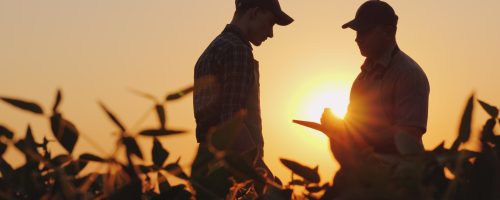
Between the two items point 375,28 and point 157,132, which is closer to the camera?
point 157,132

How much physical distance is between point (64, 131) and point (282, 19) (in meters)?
4.91

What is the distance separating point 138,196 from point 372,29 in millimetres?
4510

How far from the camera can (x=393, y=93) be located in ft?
15.7

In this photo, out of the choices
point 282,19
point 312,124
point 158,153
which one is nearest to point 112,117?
point 158,153

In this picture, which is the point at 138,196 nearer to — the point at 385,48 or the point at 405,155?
the point at 405,155

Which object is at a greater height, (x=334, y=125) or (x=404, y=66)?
(x=334, y=125)

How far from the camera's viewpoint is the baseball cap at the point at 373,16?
16.9 ft

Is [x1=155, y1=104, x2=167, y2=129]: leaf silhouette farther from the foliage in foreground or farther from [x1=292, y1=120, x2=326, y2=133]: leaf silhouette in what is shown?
[x1=292, y1=120, x2=326, y2=133]: leaf silhouette

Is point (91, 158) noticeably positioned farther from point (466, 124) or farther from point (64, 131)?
point (466, 124)

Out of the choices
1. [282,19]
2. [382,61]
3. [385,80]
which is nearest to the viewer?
[385,80]

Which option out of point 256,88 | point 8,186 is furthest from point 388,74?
point 8,186

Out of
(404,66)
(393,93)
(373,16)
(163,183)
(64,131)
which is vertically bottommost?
(393,93)

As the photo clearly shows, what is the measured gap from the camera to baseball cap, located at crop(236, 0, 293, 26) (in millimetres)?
5504

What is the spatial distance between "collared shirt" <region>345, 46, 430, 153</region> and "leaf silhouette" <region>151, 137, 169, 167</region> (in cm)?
360
